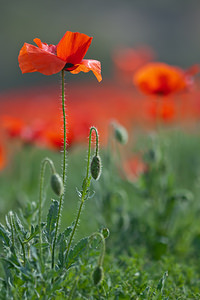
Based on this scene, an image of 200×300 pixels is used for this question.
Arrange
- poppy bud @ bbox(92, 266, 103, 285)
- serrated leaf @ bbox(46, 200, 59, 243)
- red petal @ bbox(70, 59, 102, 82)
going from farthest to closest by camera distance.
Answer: serrated leaf @ bbox(46, 200, 59, 243)
red petal @ bbox(70, 59, 102, 82)
poppy bud @ bbox(92, 266, 103, 285)

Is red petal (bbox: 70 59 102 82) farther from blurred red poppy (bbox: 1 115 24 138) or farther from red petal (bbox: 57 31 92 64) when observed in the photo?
blurred red poppy (bbox: 1 115 24 138)

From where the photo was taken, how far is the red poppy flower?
1289 mm

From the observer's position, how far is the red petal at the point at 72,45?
4.36 ft

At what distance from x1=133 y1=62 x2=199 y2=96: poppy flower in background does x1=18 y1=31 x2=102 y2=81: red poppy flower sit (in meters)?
0.95

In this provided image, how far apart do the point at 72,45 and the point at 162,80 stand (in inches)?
42.2

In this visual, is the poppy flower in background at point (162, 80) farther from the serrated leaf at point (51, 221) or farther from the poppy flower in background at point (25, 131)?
the serrated leaf at point (51, 221)

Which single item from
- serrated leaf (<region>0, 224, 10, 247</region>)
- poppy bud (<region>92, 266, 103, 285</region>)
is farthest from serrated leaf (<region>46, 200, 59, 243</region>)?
poppy bud (<region>92, 266, 103, 285</region>)

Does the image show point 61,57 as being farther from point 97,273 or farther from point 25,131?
point 25,131

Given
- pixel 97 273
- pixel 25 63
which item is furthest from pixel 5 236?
pixel 25 63

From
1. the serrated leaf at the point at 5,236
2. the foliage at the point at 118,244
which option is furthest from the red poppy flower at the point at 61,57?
the serrated leaf at the point at 5,236

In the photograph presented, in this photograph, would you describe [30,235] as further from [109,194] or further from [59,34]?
[59,34]

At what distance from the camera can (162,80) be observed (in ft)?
7.66

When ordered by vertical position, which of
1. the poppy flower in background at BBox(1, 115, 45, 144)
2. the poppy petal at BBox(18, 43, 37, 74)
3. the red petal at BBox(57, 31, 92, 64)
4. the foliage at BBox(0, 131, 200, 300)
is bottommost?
the foliage at BBox(0, 131, 200, 300)

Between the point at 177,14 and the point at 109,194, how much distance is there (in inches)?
651
